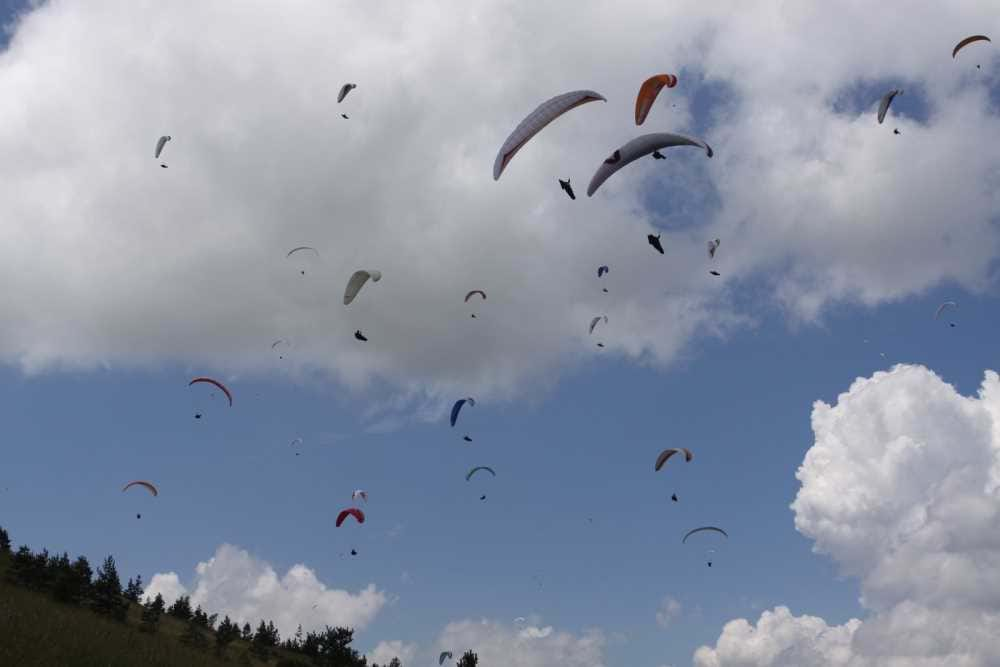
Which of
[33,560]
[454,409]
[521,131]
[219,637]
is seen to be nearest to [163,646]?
[219,637]

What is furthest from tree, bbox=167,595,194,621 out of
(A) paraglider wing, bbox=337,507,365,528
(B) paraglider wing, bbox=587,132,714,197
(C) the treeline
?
(B) paraglider wing, bbox=587,132,714,197

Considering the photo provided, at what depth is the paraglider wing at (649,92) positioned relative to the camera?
87.9 ft

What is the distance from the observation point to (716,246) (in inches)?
1496

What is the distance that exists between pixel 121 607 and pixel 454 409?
25920 millimetres

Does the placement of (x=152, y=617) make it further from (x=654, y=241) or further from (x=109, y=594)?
(x=654, y=241)

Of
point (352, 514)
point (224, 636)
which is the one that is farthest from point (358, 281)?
point (224, 636)

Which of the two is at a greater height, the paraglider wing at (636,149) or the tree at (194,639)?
the paraglider wing at (636,149)

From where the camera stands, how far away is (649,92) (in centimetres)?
2714

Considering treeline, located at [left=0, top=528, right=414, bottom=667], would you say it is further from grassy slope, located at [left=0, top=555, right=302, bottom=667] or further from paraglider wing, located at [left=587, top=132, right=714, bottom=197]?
A: paraglider wing, located at [left=587, top=132, right=714, bottom=197]

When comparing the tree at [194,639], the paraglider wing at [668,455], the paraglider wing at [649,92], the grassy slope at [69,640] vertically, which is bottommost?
the grassy slope at [69,640]

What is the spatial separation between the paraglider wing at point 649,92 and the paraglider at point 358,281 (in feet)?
46.8

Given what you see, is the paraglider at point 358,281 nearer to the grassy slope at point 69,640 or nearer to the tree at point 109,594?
the grassy slope at point 69,640

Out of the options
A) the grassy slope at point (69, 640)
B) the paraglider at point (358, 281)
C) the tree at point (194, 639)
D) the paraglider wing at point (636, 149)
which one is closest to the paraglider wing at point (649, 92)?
the paraglider wing at point (636, 149)

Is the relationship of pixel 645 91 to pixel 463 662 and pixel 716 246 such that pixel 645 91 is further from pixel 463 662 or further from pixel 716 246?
pixel 463 662
